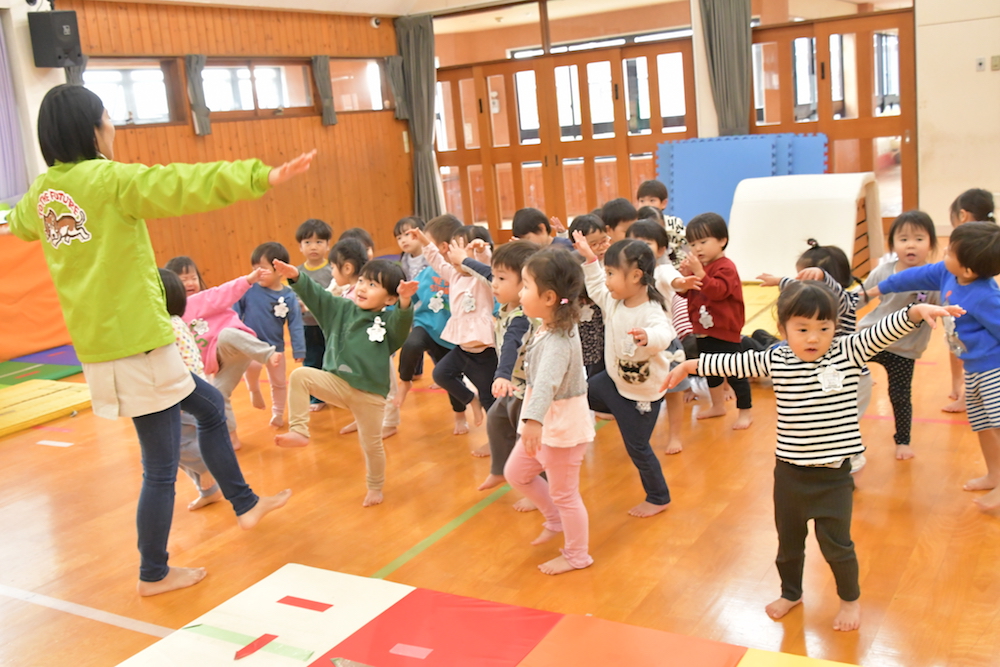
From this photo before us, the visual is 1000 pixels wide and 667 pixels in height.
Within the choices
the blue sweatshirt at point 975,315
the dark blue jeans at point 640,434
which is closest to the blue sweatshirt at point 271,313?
the dark blue jeans at point 640,434

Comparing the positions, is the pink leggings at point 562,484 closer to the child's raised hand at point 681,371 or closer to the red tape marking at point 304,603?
A: the child's raised hand at point 681,371

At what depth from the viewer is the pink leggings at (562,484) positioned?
303 cm

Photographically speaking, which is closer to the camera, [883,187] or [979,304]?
[979,304]

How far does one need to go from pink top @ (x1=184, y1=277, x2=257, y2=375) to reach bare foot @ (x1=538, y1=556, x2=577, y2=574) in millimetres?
2092

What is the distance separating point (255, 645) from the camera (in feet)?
8.91

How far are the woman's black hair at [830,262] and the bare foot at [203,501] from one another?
2.83 m

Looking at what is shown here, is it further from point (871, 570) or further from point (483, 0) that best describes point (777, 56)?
point (871, 570)

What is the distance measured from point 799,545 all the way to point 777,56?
855 centimetres

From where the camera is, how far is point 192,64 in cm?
932

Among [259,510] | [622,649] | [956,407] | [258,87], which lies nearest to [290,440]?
[259,510]

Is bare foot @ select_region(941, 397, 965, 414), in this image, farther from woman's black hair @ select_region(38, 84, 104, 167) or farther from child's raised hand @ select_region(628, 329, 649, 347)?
woman's black hair @ select_region(38, 84, 104, 167)

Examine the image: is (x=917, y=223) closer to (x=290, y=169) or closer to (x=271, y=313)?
(x=290, y=169)

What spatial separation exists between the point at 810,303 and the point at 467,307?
2.03m

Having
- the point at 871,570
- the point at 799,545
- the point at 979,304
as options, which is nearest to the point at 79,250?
the point at 799,545
